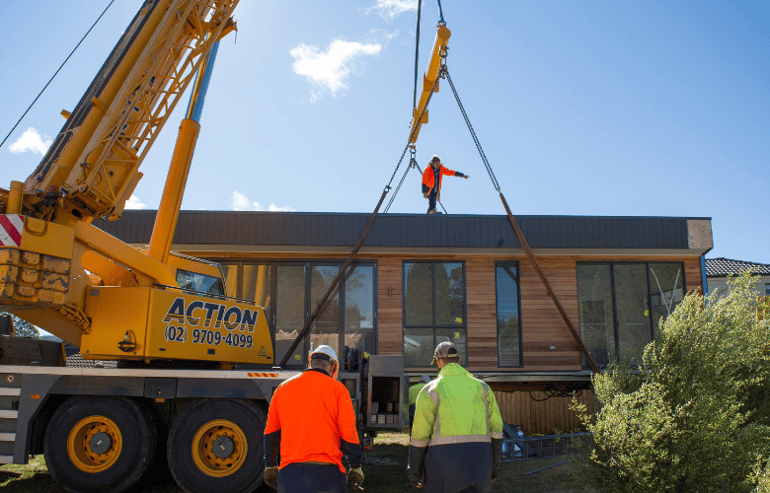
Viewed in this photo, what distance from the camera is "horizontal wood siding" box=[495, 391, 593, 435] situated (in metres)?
11.7

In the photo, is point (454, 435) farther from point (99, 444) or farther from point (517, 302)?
point (517, 302)

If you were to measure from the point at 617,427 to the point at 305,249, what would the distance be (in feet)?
24.1

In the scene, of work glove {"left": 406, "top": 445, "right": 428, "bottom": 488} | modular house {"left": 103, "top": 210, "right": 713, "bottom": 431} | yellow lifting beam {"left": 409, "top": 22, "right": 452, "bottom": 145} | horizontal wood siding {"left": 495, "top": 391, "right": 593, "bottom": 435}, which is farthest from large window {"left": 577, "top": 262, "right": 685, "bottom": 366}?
work glove {"left": 406, "top": 445, "right": 428, "bottom": 488}

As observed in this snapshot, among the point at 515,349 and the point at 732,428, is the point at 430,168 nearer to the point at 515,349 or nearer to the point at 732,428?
the point at 515,349

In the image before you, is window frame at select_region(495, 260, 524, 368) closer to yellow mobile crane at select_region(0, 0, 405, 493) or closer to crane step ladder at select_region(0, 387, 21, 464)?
yellow mobile crane at select_region(0, 0, 405, 493)

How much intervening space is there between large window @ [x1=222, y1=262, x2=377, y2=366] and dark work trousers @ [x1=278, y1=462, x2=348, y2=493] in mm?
7774

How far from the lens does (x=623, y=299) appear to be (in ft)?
40.4

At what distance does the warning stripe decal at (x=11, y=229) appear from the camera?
6.09 metres

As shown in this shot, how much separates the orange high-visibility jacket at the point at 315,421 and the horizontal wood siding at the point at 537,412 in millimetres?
8378

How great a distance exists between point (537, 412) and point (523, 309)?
7.31 feet

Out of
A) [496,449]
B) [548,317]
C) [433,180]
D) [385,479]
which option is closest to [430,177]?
[433,180]

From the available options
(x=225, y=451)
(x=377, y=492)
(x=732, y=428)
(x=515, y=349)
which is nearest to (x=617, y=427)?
(x=732, y=428)

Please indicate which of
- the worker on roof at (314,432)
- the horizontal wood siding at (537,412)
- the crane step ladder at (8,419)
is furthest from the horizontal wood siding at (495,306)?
the worker on roof at (314,432)

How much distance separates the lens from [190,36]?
27.4 feet
